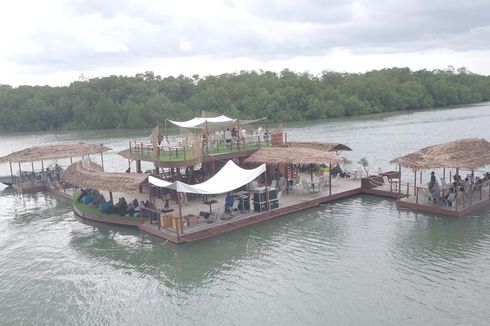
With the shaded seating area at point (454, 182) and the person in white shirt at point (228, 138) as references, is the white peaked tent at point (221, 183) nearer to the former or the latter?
the person in white shirt at point (228, 138)

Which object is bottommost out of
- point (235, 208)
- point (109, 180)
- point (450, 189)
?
point (235, 208)

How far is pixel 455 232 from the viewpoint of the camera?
17688mm

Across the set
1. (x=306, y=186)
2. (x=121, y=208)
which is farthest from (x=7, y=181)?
(x=306, y=186)

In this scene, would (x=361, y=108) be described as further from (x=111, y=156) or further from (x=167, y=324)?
(x=167, y=324)

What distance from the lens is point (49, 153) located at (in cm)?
2888

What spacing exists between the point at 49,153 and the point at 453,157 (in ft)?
75.6

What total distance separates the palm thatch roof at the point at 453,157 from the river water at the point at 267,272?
7.21ft

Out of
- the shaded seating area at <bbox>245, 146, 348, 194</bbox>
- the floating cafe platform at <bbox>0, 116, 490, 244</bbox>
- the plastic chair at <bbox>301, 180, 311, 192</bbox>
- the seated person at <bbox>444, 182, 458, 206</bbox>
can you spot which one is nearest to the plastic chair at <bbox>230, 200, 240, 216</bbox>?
the floating cafe platform at <bbox>0, 116, 490, 244</bbox>

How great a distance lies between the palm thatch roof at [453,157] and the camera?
19188 mm

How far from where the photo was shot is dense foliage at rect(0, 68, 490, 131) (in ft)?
285

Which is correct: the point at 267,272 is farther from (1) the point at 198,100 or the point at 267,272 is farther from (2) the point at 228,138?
(1) the point at 198,100

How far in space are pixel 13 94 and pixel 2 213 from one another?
84574 mm

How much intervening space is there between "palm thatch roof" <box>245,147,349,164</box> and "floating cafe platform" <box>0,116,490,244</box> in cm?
5

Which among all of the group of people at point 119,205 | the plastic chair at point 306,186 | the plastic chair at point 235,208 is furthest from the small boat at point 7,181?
the plastic chair at point 306,186
